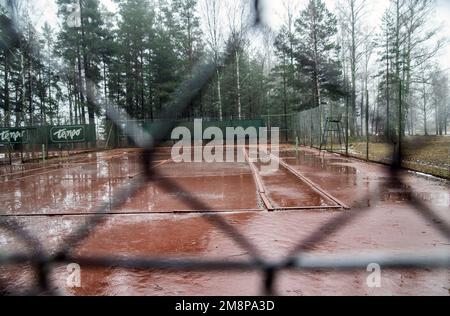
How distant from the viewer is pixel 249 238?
225 cm

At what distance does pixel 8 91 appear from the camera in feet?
59.4

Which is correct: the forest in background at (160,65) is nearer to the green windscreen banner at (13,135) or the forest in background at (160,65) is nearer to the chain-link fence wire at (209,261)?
the green windscreen banner at (13,135)

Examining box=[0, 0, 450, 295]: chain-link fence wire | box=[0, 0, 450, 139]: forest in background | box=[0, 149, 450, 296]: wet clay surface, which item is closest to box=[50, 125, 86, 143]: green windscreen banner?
box=[0, 0, 450, 139]: forest in background

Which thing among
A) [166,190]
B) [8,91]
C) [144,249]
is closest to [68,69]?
[8,91]

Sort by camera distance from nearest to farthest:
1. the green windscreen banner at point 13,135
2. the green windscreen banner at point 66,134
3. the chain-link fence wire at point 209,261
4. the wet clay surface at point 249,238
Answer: the chain-link fence wire at point 209,261, the wet clay surface at point 249,238, the green windscreen banner at point 13,135, the green windscreen banner at point 66,134

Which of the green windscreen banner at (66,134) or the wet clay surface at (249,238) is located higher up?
the green windscreen banner at (66,134)

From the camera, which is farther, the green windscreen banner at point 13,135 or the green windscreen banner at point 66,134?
the green windscreen banner at point 66,134

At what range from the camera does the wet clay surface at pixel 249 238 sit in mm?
1478

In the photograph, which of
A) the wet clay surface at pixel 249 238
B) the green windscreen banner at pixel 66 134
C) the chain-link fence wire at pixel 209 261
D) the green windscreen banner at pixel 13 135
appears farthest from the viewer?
the green windscreen banner at pixel 66 134

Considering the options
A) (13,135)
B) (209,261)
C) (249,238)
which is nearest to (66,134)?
(13,135)

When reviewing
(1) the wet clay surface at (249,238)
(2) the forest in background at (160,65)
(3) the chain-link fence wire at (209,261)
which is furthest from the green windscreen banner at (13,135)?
(3) the chain-link fence wire at (209,261)

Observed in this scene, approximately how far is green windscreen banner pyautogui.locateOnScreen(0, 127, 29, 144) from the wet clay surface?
21.3 feet

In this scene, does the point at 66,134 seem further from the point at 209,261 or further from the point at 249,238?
the point at 209,261

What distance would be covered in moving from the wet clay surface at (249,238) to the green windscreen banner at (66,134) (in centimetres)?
801
